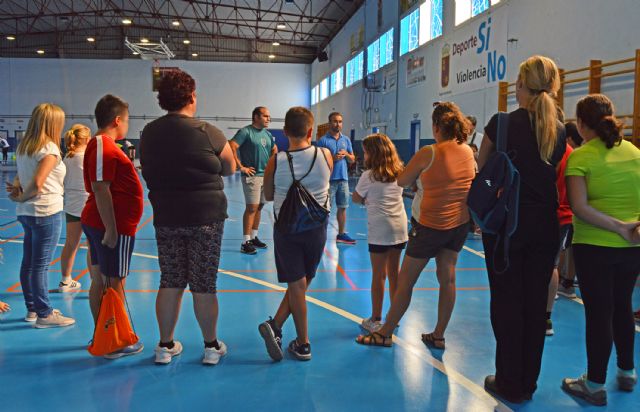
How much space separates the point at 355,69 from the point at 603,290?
20.5 meters

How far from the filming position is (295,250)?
323 cm

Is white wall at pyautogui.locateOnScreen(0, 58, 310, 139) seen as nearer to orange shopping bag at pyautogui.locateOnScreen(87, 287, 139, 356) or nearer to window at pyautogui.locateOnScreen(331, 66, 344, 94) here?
window at pyautogui.locateOnScreen(331, 66, 344, 94)

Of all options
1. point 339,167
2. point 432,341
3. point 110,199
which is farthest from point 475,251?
point 110,199

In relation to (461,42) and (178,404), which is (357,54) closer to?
(461,42)

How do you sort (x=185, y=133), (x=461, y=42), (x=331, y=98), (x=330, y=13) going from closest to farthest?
(x=185, y=133) < (x=461, y=42) < (x=330, y=13) < (x=331, y=98)

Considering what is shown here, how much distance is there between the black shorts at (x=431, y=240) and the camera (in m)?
3.23

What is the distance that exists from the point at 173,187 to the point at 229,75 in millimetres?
30146

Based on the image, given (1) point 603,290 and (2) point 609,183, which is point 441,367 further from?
(2) point 609,183

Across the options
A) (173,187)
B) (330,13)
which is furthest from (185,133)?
(330,13)

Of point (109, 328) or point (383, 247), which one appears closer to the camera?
point (109, 328)

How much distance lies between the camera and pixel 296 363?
3.29 metres

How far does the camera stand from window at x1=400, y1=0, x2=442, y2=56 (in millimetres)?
13570

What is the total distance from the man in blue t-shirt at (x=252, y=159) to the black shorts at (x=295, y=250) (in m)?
3.59

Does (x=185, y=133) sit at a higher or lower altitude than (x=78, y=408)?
higher
